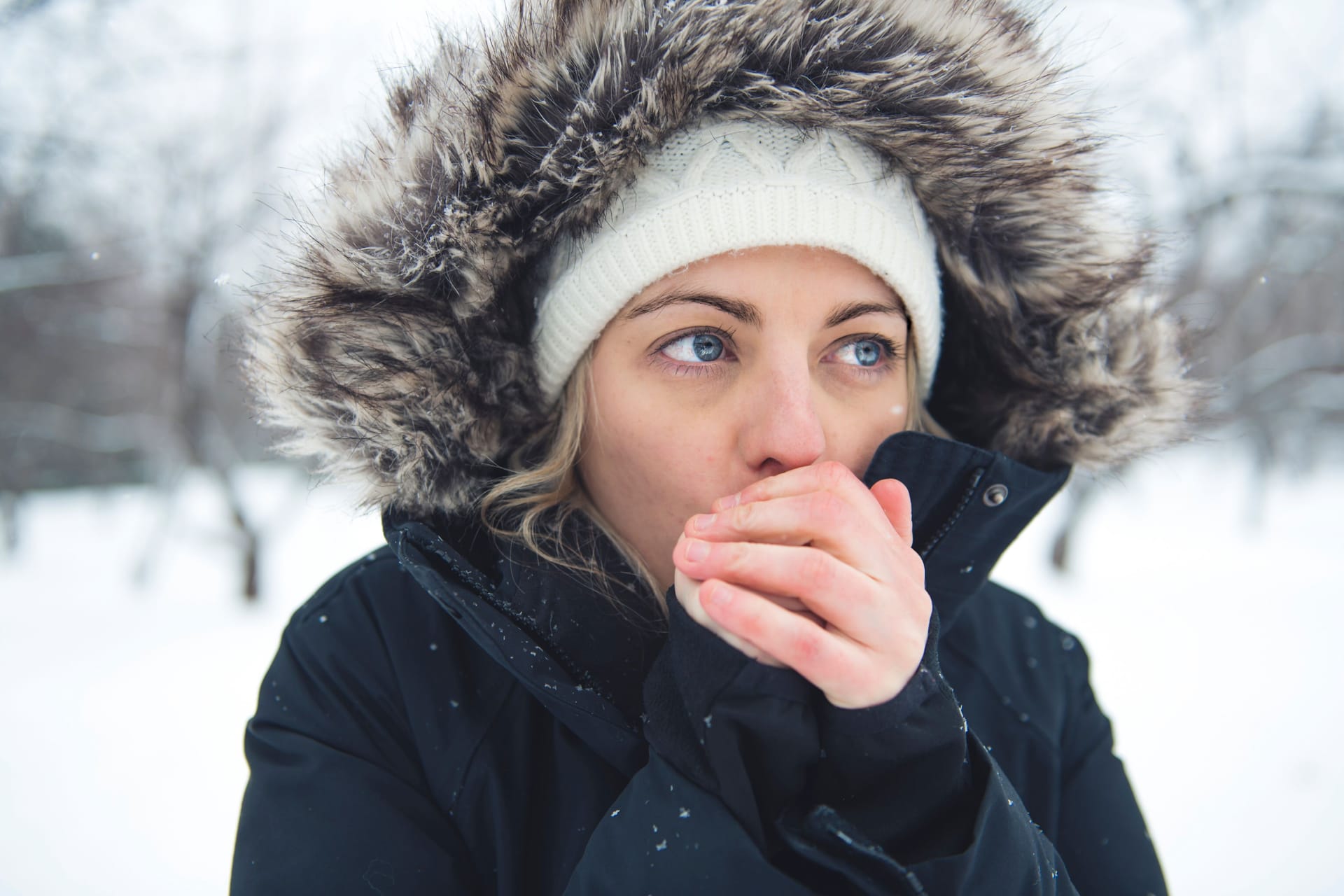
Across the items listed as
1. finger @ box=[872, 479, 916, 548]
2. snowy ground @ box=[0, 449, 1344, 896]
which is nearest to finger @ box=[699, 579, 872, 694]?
finger @ box=[872, 479, 916, 548]

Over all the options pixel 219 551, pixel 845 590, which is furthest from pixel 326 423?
pixel 219 551

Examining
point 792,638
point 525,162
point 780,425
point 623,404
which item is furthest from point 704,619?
point 525,162

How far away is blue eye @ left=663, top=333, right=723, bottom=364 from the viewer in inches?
52.4

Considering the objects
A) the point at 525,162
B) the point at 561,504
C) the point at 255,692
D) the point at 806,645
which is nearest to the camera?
the point at 806,645

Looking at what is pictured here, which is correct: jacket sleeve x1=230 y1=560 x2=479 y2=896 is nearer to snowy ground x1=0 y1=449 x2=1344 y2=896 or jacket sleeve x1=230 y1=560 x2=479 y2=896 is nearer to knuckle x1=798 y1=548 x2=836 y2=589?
snowy ground x1=0 y1=449 x2=1344 y2=896

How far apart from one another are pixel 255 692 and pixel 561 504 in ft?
17.6

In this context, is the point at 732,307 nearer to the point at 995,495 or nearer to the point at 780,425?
the point at 780,425

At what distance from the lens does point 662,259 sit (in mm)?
1284

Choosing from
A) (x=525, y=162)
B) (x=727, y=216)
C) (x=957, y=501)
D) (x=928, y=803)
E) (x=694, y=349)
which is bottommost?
(x=928, y=803)

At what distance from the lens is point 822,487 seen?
97 cm

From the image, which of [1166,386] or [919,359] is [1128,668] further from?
[919,359]

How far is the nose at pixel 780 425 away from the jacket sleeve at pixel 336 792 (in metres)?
0.80

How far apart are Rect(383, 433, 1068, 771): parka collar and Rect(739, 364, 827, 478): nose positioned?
0.18 m

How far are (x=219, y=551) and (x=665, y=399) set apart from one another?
12082 millimetres
